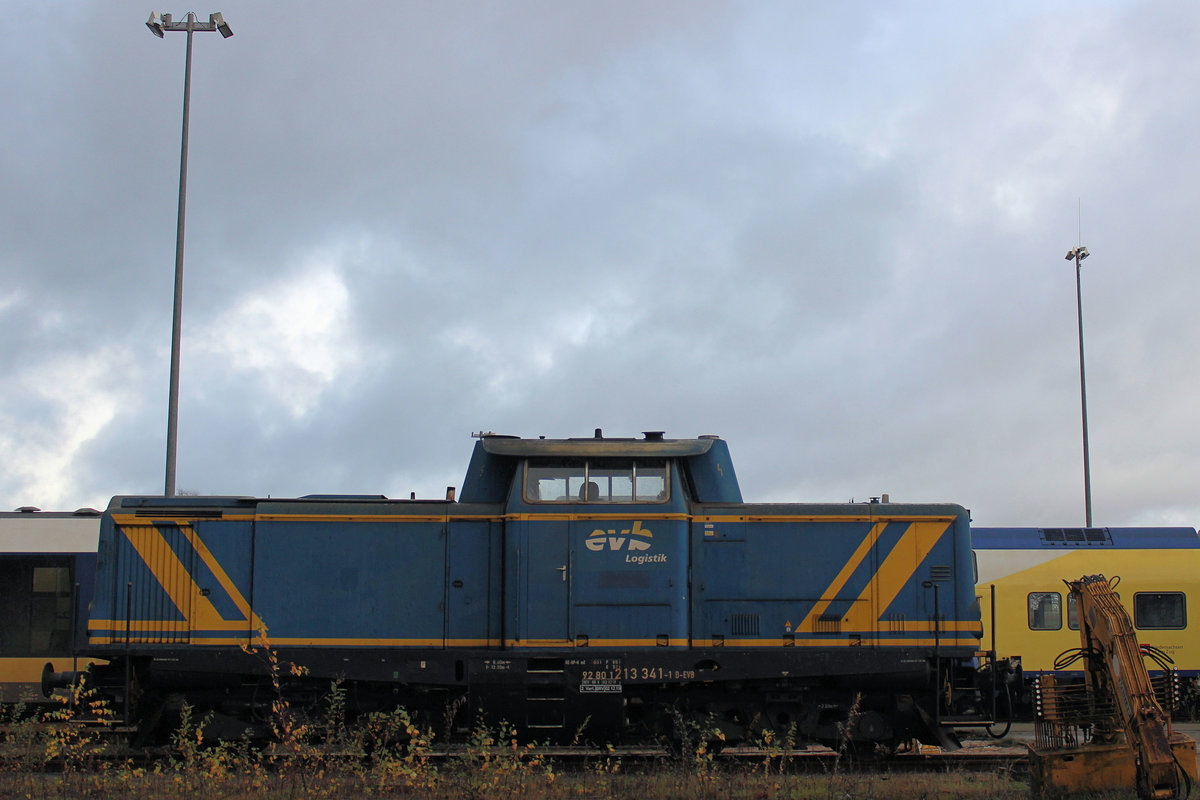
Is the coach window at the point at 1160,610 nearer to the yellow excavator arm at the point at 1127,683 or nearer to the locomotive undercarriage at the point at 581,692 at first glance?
the locomotive undercarriage at the point at 581,692

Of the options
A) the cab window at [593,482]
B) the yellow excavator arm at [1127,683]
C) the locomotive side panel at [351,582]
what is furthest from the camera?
the locomotive side panel at [351,582]

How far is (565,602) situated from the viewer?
11.5 m

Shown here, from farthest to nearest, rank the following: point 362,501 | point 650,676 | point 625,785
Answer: point 362,501 < point 650,676 < point 625,785

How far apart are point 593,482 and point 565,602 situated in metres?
1.37

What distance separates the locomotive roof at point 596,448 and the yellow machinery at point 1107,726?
166 inches

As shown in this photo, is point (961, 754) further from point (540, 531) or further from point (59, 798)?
point (59, 798)

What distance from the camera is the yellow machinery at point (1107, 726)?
8.86 meters

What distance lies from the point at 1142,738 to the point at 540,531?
241 inches

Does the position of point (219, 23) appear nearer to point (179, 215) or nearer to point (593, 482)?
point (179, 215)

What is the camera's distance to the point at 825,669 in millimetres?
11609

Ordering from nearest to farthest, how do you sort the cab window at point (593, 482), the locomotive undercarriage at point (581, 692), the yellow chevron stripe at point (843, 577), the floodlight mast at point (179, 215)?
the locomotive undercarriage at point (581, 692) → the cab window at point (593, 482) → the yellow chevron stripe at point (843, 577) → the floodlight mast at point (179, 215)

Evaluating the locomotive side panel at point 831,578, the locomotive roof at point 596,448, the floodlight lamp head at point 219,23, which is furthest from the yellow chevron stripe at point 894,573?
the floodlight lamp head at point 219,23

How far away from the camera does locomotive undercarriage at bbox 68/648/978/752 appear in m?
11.4

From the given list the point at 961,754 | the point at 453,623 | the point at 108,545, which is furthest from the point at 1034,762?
the point at 108,545
